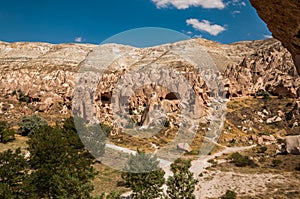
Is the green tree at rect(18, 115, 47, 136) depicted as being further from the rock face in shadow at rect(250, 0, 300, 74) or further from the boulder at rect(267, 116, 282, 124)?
the boulder at rect(267, 116, 282, 124)

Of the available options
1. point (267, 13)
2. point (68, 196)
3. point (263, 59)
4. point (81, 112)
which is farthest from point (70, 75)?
point (267, 13)

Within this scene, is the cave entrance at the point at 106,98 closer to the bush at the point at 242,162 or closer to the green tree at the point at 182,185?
the bush at the point at 242,162

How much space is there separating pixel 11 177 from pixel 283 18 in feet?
63.2

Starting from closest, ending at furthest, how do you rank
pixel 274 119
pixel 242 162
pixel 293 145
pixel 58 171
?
pixel 58 171, pixel 242 162, pixel 293 145, pixel 274 119

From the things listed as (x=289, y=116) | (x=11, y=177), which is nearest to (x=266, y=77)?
(x=289, y=116)

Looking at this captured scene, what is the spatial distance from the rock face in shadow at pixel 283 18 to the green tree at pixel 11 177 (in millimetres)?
15863

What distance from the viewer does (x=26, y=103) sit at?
62500mm

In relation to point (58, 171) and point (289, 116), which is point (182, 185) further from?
point (289, 116)

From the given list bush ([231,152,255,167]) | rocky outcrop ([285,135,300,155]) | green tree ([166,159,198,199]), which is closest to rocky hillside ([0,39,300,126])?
rocky outcrop ([285,135,300,155])

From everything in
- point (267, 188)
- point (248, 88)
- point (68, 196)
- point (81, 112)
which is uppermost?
point (248, 88)

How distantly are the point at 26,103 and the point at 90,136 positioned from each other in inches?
1463

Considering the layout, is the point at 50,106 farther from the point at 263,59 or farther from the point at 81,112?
the point at 263,59

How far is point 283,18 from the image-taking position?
17.4ft

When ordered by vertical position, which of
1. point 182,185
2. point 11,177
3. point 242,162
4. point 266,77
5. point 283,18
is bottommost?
point 242,162
